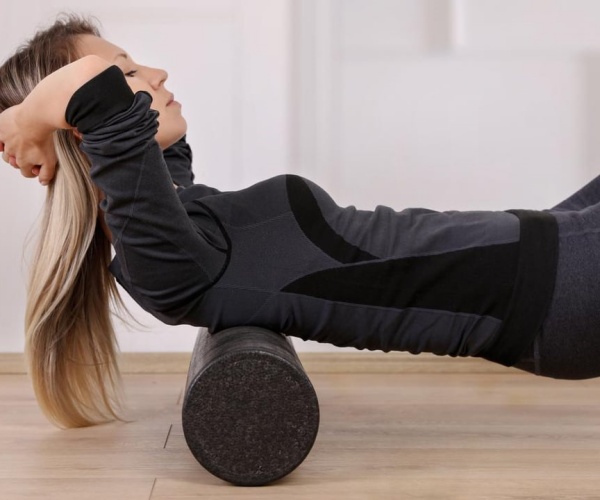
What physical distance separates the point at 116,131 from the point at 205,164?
121 cm

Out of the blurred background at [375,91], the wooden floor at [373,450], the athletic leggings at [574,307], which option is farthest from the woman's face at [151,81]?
the blurred background at [375,91]

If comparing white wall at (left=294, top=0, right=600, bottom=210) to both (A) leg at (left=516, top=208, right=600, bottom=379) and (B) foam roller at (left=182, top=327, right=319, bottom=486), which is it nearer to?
(A) leg at (left=516, top=208, right=600, bottom=379)

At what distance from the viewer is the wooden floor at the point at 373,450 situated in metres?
1.38

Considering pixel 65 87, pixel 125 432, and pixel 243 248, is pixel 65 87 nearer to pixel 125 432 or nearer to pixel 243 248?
pixel 243 248

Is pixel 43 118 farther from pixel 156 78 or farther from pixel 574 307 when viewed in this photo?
pixel 574 307

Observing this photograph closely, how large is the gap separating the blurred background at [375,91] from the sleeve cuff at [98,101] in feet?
3.89

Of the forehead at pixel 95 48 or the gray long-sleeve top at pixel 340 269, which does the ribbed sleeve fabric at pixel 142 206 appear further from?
the forehead at pixel 95 48

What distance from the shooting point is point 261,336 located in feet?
4.63

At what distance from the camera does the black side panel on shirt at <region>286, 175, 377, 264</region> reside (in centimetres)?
146

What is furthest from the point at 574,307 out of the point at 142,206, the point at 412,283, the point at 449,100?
the point at 449,100

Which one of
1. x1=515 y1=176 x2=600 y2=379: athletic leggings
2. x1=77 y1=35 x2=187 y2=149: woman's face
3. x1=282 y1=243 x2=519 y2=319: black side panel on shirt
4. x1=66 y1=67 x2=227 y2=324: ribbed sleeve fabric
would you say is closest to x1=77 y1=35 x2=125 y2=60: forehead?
x1=77 y1=35 x2=187 y2=149: woman's face

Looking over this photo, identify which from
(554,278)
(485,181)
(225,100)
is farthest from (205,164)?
(554,278)

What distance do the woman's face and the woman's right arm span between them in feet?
0.66

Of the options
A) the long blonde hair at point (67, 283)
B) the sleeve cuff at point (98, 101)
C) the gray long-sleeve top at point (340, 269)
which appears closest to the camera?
the sleeve cuff at point (98, 101)
